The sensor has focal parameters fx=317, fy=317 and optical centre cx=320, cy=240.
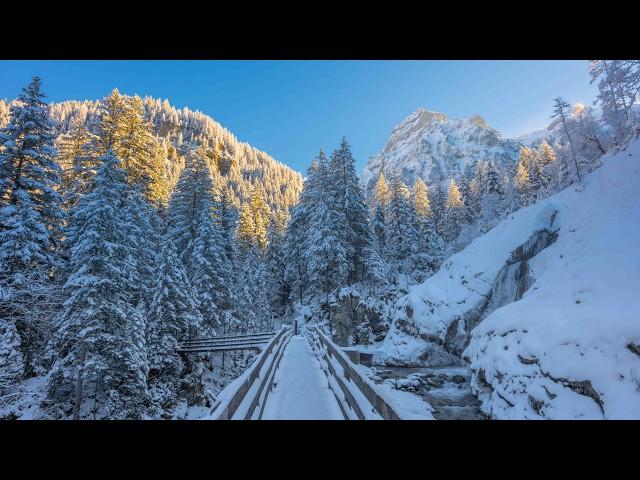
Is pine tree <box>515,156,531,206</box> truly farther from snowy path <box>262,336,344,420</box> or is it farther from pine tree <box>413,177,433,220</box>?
snowy path <box>262,336,344,420</box>

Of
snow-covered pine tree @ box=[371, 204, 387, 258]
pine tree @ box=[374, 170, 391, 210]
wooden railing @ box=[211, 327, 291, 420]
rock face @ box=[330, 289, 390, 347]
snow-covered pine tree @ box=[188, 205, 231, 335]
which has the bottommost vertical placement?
rock face @ box=[330, 289, 390, 347]

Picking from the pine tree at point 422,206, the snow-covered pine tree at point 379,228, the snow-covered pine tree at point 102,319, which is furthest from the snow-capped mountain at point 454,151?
the snow-covered pine tree at point 102,319

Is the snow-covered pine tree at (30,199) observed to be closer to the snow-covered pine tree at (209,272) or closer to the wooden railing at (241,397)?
the snow-covered pine tree at (209,272)

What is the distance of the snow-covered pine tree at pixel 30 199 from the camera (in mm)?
14148

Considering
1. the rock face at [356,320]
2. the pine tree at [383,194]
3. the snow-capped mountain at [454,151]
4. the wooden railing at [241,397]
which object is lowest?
A: the rock face at [356,320]

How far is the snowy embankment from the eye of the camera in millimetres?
9586

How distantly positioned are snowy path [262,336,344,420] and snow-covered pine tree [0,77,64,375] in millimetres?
11345

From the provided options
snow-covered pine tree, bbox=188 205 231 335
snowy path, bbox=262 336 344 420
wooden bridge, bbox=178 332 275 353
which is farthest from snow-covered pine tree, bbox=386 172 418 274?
snowy path, bbox=262 336 344 420

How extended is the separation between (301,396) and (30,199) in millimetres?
17422

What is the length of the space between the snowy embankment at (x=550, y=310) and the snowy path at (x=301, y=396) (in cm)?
743

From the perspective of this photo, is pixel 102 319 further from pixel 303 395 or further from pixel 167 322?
pixel 303 395

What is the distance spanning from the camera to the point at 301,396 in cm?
812

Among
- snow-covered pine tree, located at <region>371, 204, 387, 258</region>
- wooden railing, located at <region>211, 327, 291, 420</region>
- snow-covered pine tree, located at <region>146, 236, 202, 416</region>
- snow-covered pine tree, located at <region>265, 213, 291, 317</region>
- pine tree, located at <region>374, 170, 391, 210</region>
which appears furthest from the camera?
pine tree, located at <region>374, 170, 391, 210</region>
